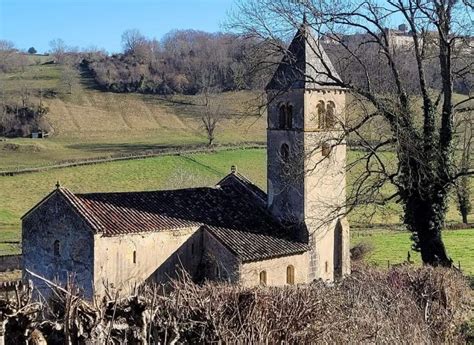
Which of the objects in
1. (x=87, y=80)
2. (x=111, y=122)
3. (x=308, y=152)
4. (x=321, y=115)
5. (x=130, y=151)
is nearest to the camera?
(x=308, y=152)

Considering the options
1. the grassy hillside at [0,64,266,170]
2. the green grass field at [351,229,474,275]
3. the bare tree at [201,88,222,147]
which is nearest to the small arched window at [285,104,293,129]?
the green grass field at [351,229,474,275]

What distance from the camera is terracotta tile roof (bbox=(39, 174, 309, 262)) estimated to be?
23.9 m

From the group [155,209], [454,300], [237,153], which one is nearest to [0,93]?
[237,153]

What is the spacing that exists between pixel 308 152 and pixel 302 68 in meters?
3.57

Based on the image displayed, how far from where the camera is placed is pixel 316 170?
27.4m

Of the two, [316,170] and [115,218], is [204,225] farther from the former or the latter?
[316,170]

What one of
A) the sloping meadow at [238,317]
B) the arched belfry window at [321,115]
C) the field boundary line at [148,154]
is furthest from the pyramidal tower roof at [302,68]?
the field boundary line at [148,154]

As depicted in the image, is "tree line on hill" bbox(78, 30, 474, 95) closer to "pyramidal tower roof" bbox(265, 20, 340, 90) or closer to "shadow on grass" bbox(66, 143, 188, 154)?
"shadow on grass" bbox(66, 143, 188, 154)

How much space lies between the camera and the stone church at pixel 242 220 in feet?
77.6

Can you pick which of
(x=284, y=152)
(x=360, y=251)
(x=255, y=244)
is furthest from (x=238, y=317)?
(x=360, y=251)

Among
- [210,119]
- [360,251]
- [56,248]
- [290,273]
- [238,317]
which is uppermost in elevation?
[210,119]

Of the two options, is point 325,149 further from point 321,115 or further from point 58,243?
point 58,243

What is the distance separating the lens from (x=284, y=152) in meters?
27.8

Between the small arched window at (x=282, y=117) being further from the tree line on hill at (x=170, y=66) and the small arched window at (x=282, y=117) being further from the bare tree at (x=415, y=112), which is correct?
the tree line on hill at (x=170, y=66)
